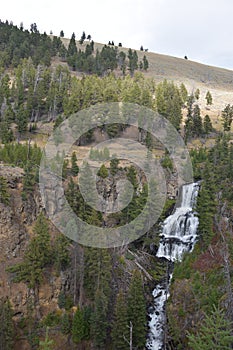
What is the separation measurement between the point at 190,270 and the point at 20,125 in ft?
161

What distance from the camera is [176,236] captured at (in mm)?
55688

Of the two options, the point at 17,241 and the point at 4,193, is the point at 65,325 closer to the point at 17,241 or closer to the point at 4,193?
the point at 17,241

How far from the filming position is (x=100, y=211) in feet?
181

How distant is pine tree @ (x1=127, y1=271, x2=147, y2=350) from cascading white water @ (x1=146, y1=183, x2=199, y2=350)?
17.1 feet

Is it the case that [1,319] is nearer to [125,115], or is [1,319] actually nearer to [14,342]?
[14,342]

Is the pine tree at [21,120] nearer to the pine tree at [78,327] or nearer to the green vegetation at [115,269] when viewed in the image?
the green vegetation at [115,269]

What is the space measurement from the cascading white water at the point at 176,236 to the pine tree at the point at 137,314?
5226mm

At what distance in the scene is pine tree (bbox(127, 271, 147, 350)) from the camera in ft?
132

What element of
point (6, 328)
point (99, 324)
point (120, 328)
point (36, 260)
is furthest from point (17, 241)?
point (120, 328)

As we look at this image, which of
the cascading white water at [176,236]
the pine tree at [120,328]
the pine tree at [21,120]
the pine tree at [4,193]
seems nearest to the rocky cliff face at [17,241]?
the pine tree at [4,193]

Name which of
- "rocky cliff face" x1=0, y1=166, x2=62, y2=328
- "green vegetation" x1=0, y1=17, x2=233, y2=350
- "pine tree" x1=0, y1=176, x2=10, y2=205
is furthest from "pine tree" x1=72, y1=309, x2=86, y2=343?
"pine tree" x1=0, y1=176, x2=10, y2=205

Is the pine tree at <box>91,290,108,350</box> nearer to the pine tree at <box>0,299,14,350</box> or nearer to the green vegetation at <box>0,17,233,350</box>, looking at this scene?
the green vegetation at <box>0,17,233,350</box>

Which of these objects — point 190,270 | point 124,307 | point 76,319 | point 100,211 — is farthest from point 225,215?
point 76,319

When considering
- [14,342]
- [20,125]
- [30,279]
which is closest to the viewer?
[14,342]
